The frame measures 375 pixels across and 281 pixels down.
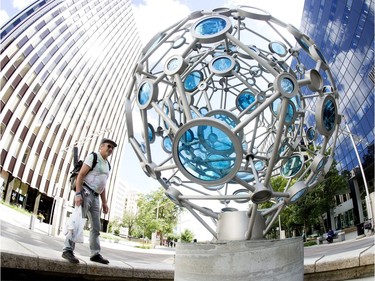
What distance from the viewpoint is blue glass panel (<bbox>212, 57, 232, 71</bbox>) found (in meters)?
4.83

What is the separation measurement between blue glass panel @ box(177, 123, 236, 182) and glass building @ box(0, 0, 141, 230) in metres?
15.1

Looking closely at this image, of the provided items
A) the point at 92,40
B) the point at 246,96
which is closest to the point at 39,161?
the point at 92,40

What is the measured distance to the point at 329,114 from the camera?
4.39 m

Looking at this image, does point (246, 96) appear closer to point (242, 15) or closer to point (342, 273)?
point (242, 15)

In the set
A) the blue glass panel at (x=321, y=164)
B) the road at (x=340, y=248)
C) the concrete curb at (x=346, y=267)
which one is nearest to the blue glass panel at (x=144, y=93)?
the blue glass panel at (x=321, y=164)

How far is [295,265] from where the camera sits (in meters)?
3.82

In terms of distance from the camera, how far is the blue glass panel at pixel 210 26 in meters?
4.39

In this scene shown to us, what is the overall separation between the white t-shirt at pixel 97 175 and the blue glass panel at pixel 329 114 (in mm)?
3100

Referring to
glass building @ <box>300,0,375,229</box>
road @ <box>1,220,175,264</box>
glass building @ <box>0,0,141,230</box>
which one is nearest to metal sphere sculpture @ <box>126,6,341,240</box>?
road @ <box>1,220,175,264</box>

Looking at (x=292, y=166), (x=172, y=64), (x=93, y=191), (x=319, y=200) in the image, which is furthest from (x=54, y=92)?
(x=93, y=191)

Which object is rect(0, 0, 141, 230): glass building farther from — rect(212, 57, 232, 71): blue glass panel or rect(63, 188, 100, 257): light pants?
rect(212, 57, 232, 71): blue glass panel

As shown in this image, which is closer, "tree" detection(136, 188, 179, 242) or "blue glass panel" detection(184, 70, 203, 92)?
"blue glass panel" detection(184, 70, 203, 92)

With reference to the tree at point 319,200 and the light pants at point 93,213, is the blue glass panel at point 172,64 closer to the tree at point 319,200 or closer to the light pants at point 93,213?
the light pants at point 93,213

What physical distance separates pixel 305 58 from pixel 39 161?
33.2m
